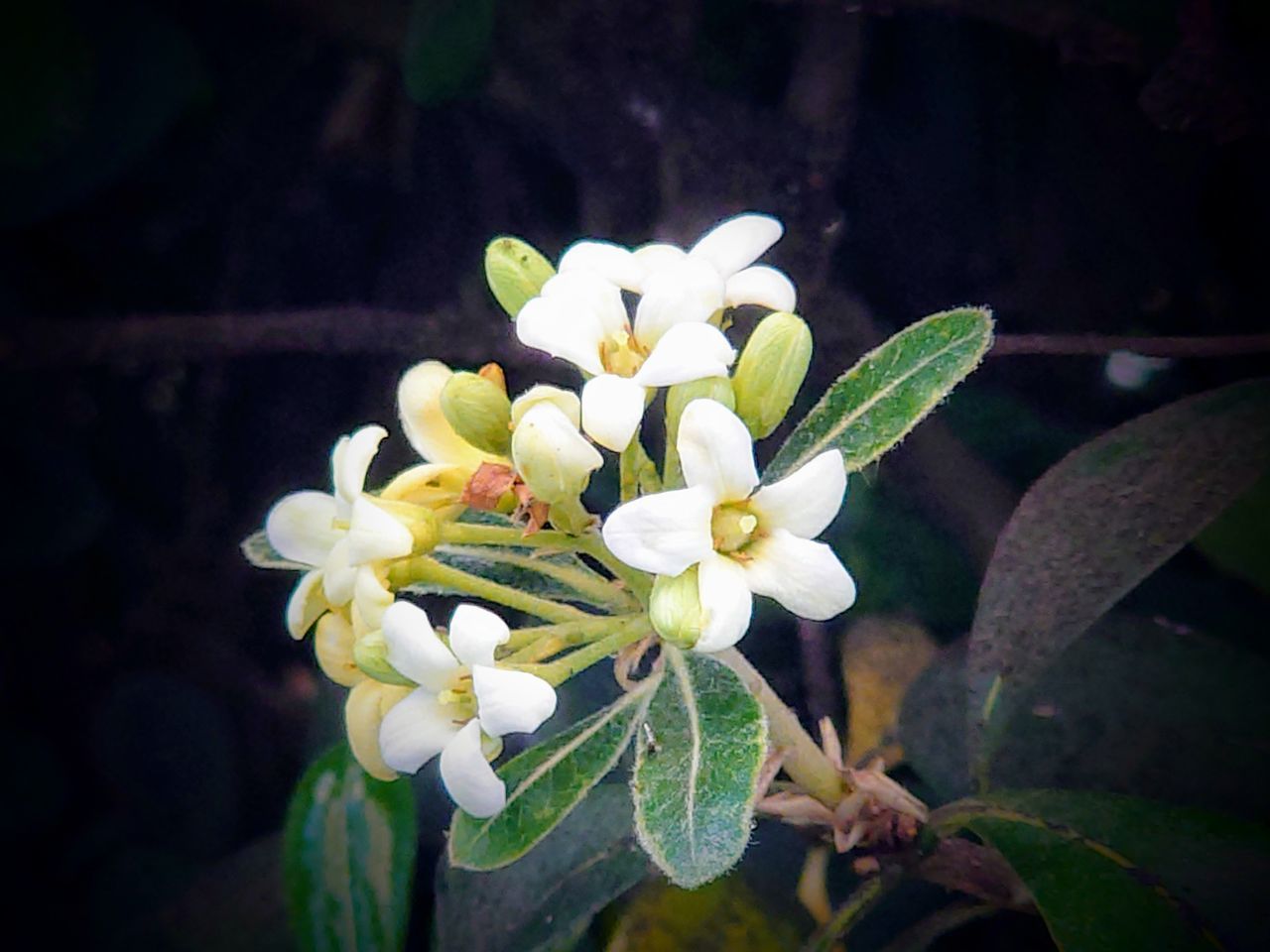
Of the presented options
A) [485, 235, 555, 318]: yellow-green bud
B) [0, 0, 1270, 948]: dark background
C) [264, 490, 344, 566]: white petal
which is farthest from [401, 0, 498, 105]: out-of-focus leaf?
[264, 490, 344, 566]: white petal

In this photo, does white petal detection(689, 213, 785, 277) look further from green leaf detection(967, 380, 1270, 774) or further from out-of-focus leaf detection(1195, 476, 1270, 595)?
out-of-focus leaf detection(1195, 476, 1270, 595)

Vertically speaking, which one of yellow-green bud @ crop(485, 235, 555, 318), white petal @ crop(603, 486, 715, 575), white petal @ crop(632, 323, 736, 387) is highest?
yellow-green bud @ crop(485, 235, 555, 318)

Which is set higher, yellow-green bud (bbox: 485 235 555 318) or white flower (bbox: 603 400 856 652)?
yellow-green bud (bbox: 485 235 555 318)

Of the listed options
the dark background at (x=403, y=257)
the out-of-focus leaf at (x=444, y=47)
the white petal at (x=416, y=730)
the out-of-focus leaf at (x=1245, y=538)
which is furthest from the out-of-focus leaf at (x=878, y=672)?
the out-of-focus leaf at (x=444, y=47)

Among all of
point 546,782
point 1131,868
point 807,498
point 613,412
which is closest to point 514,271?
point 613,412

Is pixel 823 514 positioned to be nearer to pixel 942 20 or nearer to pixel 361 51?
pixel 942 20

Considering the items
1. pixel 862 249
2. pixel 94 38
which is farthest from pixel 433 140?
pixel 862 249
